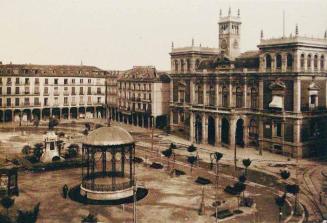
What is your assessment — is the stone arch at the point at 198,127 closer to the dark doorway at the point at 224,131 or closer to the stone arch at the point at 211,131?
the stone arch at the point at 211,131

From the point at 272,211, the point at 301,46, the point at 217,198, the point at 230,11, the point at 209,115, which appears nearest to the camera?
the point at 272,211

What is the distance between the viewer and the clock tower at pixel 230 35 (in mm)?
87562

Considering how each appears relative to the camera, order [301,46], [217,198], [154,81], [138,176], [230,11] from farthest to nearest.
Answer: [154,81]
[230,11]
[301,46]
[138,176]
[217,198]

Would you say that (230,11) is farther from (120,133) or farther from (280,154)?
(120,133)

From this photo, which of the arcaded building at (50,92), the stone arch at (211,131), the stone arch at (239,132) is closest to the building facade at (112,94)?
the arcaded building at (50,92)

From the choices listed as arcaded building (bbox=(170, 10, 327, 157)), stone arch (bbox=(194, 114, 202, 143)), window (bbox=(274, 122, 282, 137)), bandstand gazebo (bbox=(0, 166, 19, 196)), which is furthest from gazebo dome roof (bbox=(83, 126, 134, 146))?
stone arch (bbox=(194, 114, 202, 143))

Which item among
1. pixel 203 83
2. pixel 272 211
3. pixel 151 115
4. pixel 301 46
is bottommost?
pixel 272 211

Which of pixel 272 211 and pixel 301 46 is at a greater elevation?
pixel 301 46

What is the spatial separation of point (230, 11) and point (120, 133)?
5008 cm

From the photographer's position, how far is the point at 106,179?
168ft

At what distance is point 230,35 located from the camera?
87.6 metres

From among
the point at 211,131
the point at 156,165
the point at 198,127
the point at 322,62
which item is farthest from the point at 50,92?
the point at 322,62

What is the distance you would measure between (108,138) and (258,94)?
3663 centimetres

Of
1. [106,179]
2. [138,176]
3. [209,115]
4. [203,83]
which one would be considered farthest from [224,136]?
[106,179]
